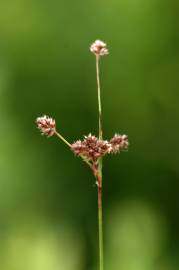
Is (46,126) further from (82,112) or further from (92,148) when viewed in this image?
(82,112)

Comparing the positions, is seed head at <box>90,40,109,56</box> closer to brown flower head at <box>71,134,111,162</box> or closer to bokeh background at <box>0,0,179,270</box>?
brown flower head at <box>71,134,111,162</box>

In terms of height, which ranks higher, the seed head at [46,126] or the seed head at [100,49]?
the seed head at [100,49]

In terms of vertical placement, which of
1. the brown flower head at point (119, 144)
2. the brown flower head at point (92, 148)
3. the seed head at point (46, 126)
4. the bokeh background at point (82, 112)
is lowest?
the brown flower head at point (92, 148)

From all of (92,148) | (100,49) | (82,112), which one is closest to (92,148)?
(92,148)

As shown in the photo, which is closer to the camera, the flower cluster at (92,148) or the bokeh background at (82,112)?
the flower cluster at (92,148)

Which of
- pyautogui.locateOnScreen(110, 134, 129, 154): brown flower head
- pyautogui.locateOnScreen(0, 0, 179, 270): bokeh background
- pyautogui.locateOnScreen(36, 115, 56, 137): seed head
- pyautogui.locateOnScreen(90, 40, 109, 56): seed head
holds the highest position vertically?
pyautogui.locateOnScreen(0, 0, 179, 270): bokeh background

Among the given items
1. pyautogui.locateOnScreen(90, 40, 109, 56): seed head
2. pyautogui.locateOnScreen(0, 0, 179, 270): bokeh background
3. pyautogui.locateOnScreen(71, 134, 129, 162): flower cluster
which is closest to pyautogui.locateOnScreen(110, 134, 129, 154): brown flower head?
pyautogui.locateOnScreen(71, 134, 129, 162): flower cluster

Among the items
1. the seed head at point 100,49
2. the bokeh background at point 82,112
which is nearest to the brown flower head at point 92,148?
the seed head at point 100,49

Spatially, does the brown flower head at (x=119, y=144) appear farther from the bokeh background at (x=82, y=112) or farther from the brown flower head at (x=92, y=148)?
the bokeh background at (x=82, y=112)
